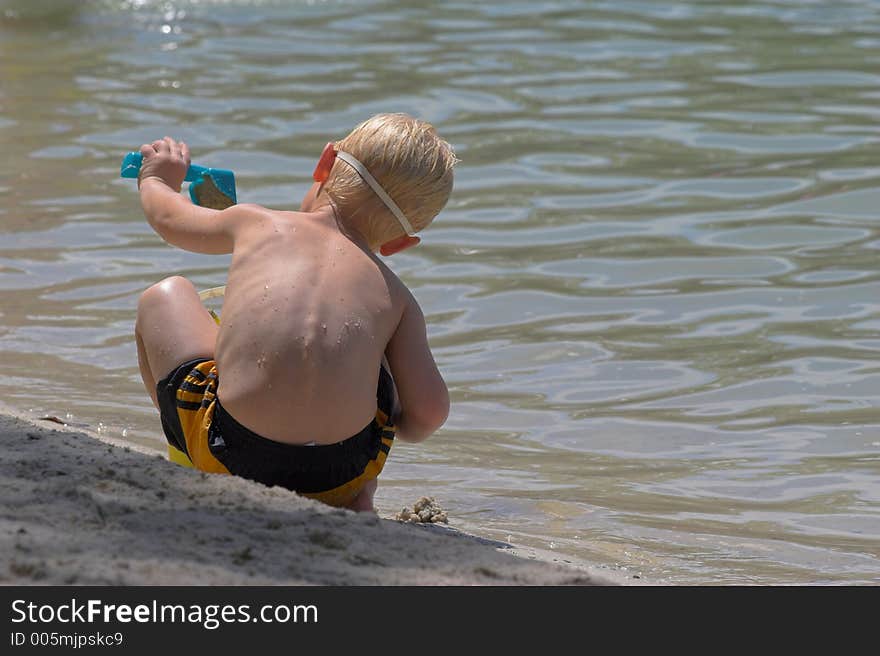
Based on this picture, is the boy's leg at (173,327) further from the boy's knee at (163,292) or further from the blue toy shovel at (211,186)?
the blue toy shovel at (211,186)

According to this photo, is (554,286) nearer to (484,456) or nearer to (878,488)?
(484,456)

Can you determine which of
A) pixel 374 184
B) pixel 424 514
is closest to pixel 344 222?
pixel 374 184

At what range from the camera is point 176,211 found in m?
3.45

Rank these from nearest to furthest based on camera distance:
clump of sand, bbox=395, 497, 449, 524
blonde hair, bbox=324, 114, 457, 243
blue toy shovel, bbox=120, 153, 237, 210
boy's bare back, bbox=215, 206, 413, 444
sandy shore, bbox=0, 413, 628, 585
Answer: sandy shore, bbox=0, 413, 628, 585, boy's bare back, bbox=215, 206, 413, 444, blonde hair, bbox=324, 114, 457, 243, clump of sand, bbox=395, 497, 449, 524, blue toy shovel, bbox=120, 153, 237, 210

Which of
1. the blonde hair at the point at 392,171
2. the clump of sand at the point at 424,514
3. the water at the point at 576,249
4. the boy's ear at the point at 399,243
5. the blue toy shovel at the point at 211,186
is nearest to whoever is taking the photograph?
the blonde hair at the point at 392,171

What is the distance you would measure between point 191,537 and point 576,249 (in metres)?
4.16

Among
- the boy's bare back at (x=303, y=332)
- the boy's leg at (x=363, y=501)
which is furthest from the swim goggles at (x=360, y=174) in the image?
the boy's leg at (x=363, y=501)

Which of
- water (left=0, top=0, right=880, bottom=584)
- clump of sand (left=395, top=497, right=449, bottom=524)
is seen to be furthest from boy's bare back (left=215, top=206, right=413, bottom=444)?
water (left=0, top=0, right=880, bottom=584)

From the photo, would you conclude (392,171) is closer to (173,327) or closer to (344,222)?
(344,222)

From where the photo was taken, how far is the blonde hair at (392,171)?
3285mm

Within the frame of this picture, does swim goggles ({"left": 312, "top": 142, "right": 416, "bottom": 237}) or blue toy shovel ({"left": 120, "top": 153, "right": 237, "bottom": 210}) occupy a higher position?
swim goggles ({"left": 312, "top": 142, "right": 416, "bottom": 237})

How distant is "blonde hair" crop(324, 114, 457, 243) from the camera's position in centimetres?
329

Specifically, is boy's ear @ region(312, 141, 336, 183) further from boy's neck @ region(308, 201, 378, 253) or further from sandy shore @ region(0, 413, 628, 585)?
sandy shore @ region(0, 413, 628, 585)
